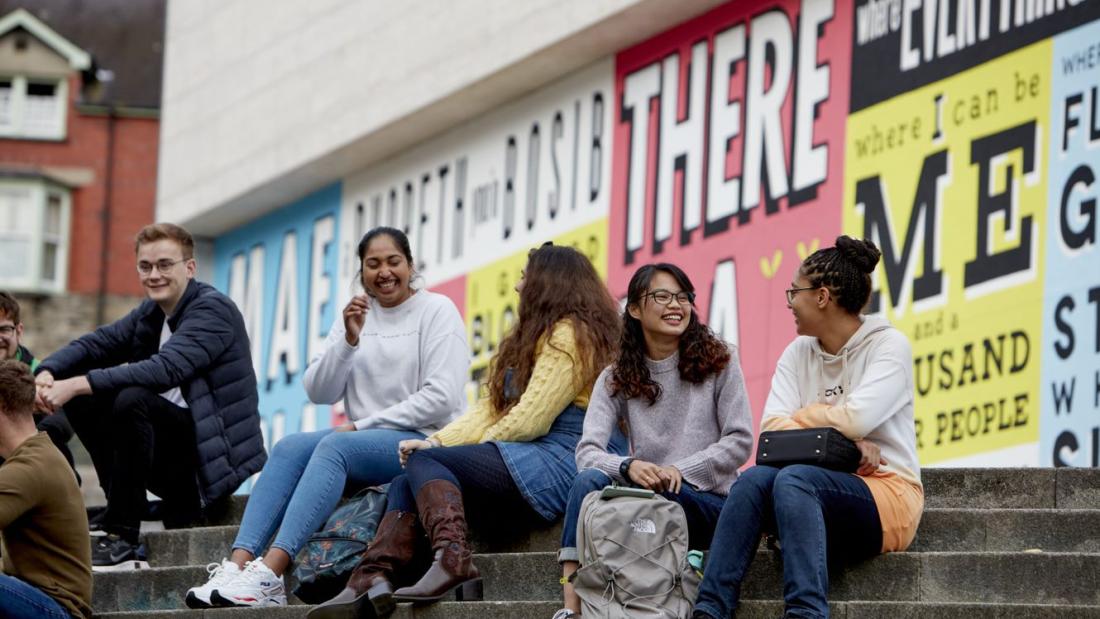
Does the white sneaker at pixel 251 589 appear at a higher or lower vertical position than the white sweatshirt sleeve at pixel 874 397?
lower

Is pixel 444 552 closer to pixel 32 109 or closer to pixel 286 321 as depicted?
pixel 286 321

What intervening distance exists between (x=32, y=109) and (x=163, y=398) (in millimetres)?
Result: 30607

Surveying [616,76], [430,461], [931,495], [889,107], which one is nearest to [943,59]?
[889,107]

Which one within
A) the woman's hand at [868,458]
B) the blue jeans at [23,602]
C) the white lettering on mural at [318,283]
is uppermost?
the white lettering on mural at [318,283]

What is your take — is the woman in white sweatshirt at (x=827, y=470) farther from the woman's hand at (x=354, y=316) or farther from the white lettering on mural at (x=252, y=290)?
the white lettering on mural at (x=252, y=290)

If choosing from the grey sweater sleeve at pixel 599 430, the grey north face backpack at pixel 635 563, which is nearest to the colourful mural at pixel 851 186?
the grey sweater sleeve at pixel 599 430

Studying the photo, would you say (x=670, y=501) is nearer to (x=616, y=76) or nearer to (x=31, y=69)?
(x=616, y=76)

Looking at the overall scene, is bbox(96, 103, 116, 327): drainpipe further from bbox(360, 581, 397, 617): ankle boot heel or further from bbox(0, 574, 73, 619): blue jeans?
bbox(360, 581, 397, 617): ankle boot heel

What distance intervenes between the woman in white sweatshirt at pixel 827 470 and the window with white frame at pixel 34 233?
32.1 m

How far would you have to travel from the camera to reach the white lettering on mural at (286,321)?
2064 cm

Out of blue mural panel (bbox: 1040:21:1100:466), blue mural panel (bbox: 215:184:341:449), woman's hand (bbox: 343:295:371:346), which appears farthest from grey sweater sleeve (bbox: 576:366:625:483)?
blue mural panel (bbox: 215:184:341:449)

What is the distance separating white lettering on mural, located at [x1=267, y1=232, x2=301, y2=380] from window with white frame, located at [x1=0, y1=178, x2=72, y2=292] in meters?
17.8

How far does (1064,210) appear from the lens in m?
12.0

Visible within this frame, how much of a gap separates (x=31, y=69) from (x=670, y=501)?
110ft
